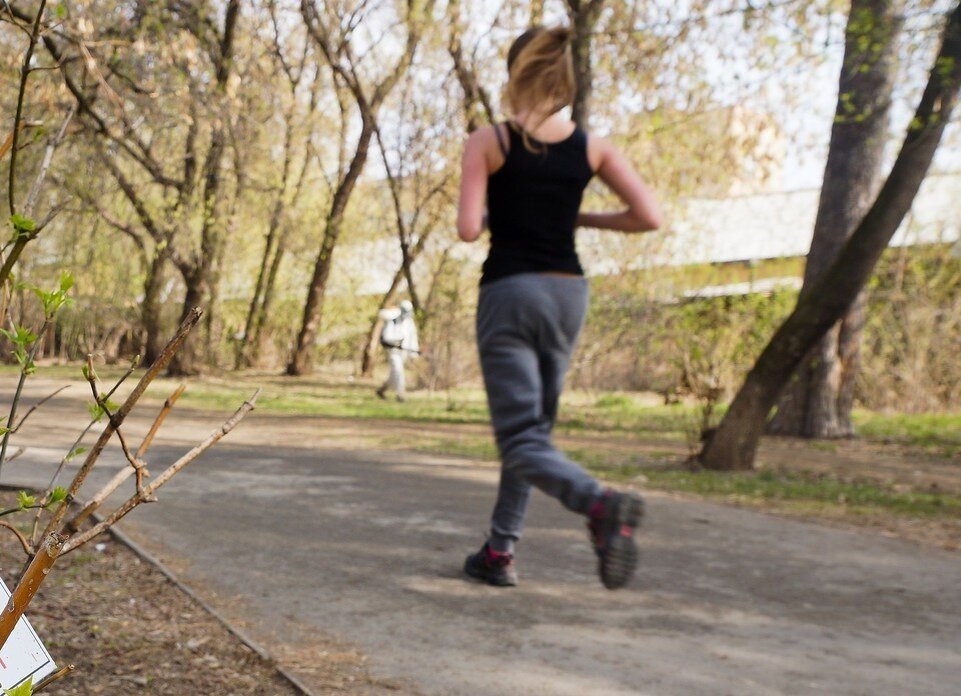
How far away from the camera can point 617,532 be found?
3.99 m

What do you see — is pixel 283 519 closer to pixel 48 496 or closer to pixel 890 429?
pixel 48 496

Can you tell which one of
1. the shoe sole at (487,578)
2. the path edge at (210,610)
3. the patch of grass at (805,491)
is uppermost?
the patch of grass at (805,491)

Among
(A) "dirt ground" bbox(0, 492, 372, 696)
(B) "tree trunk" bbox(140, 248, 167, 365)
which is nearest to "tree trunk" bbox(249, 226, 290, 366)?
(B) "tree trunk" bbox(140, 248, 167, 365)

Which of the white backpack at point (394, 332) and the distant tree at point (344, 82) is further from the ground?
the distant tree at point (344, 82)

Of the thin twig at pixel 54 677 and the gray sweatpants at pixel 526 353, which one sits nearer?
the thin twig at pixel 54 677

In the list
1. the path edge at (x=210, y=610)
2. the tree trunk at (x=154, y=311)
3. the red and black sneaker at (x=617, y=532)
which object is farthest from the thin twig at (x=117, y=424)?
the tree trunk at (x=154, y=311)

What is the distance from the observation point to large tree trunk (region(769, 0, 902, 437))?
556 inches

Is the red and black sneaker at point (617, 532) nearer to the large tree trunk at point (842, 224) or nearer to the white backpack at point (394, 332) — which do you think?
the large tree trunk at point (842, 224)

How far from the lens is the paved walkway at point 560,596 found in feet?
12.8

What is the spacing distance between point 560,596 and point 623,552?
3.47 feet

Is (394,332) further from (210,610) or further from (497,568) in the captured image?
(210,610)

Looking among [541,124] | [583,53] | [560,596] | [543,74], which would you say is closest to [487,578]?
[560,596]

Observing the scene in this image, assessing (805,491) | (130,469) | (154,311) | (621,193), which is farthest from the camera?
(154,311)

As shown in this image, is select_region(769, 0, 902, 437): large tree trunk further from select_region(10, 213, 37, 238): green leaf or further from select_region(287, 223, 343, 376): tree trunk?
select_region(287, 223, 343, 376): tree trunk
